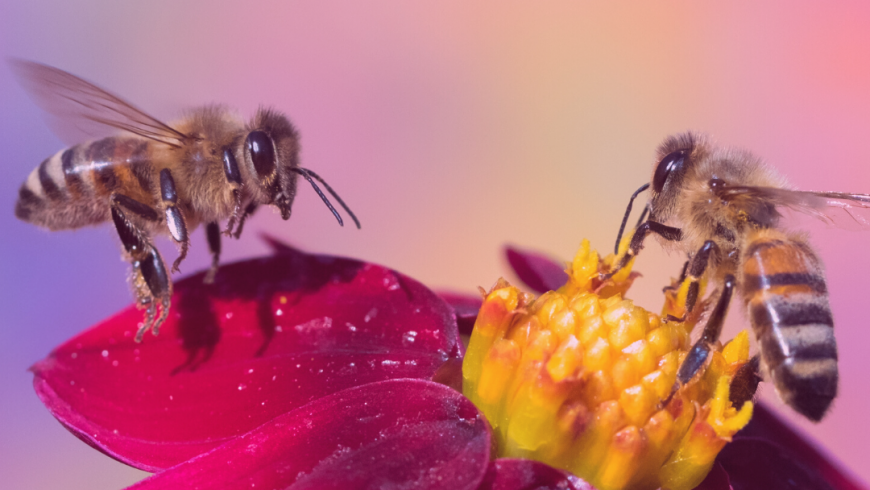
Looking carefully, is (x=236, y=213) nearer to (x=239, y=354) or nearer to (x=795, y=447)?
(x=239, y=354)

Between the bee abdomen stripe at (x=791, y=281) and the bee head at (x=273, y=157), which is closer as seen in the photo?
the bee abdomen stripe at (x=791, y=281)

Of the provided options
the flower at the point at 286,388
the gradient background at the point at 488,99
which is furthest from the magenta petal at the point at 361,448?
the gradient background at the point at 488,99

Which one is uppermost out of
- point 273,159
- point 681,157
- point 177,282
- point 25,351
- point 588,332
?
point 681,157

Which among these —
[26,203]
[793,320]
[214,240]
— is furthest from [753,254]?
[26,203]

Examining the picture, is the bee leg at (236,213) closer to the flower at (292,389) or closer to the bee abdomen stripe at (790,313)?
the flower at (292,389)

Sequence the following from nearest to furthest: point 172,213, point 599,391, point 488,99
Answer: point 599,391
point 172,213
point 488,99

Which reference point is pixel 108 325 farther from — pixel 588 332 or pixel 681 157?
pixel 681 157

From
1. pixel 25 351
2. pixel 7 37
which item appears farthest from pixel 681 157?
pixel 7 37

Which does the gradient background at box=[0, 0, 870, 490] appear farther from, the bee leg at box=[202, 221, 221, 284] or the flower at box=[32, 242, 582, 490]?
the flower at box=[32, 242, 582, 490]
